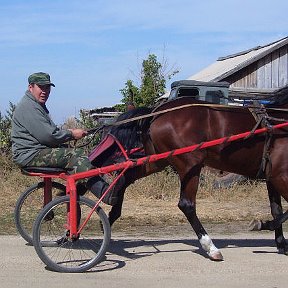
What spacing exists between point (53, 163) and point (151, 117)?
1.38 metres

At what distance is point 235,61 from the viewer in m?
26.8

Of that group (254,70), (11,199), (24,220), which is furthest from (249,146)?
(254,70)

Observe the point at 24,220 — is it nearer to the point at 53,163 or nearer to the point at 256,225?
the point at 53,163

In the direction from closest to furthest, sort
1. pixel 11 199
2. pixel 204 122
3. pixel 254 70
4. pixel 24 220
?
1. pixel 204 122
2. pixel 24 220
3. pixel 11 199
4. pixel 254 70

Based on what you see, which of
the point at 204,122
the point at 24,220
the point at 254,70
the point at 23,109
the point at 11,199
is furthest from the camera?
the point at 254,70

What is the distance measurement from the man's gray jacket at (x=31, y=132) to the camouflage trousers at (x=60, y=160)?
0.22 feet

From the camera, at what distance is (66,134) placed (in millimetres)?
6926

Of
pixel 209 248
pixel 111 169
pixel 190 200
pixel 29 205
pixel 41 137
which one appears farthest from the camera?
pixel 29 205

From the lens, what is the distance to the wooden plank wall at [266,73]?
23906 mm

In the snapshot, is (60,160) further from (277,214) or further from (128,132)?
(277,214)

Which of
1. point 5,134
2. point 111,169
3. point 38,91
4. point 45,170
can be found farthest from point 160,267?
point 5,134

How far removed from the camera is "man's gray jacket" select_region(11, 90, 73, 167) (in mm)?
6859

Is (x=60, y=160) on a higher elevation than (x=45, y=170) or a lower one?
higher

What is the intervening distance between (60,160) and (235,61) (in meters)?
20.7
